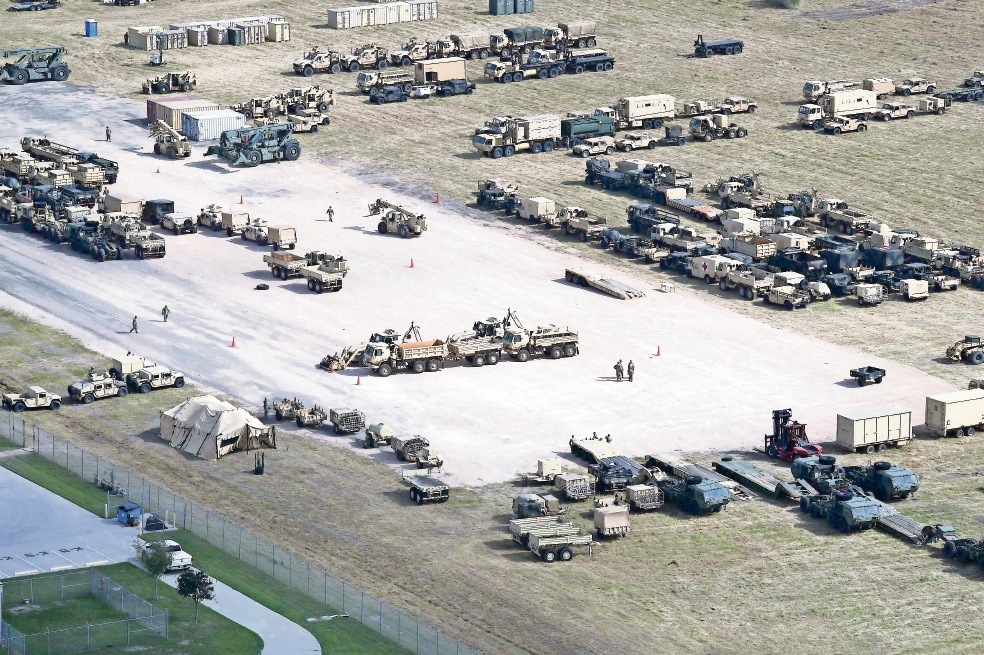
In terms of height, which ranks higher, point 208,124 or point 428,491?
point 208,124

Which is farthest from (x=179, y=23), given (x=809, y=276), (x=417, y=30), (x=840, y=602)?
(x=840, y=602)

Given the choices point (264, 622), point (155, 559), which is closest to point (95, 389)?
point (155, 559)

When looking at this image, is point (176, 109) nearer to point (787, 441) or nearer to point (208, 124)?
point (208, 124)

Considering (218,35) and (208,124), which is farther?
(218,35)

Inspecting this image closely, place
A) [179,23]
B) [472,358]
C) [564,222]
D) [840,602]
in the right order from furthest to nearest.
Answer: [179,23] < [564,222] < [472,358] < [840,602]

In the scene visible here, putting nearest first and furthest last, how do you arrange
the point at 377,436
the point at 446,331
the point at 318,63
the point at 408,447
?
1. the point at 408,447
2. the point at 377,436
3. the point at 446,331
4. the point at 318,63

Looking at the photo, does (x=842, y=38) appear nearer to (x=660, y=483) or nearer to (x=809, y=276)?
(x=809, y=276)

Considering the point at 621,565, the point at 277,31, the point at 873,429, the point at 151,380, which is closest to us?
the point at 621,565

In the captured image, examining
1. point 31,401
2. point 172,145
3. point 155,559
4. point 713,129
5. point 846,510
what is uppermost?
point 713,129
